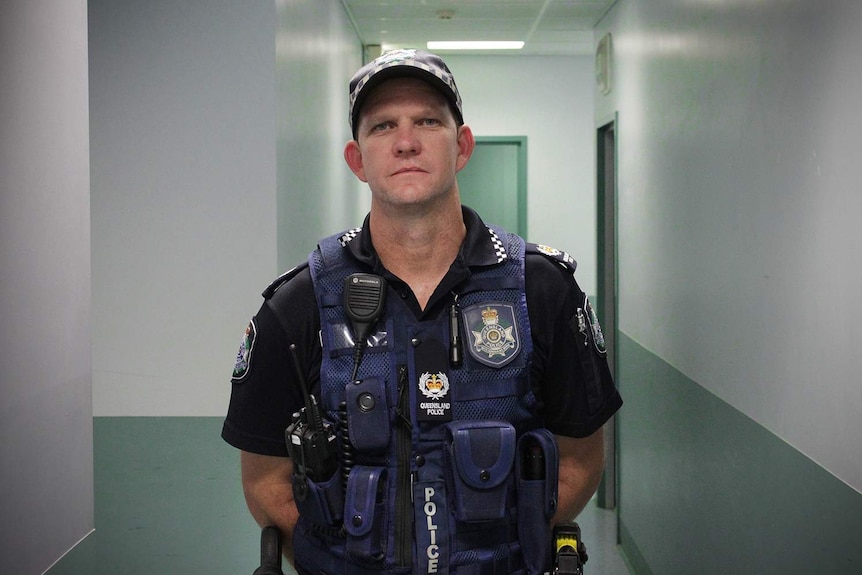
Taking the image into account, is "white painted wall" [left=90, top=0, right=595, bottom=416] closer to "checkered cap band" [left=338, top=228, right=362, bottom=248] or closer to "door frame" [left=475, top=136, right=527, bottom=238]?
"checkered cap band" [left=338, top=228, right=362, bottom=248]

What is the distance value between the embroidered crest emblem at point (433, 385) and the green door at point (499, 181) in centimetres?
542

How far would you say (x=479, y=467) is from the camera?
58.0 inches

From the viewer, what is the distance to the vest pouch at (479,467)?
1.47 m

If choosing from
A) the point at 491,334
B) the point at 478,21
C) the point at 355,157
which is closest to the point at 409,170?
the point at 355,157

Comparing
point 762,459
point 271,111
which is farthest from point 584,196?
point 762,459

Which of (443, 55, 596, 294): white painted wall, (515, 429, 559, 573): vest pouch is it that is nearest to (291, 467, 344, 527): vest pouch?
(515, 429, 559, 573): vest pouch

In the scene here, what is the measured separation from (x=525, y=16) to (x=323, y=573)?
4.33 meters

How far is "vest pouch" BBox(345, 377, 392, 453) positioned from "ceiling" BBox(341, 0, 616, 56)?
366 cm

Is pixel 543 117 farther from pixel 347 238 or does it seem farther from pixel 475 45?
pixel 347 238

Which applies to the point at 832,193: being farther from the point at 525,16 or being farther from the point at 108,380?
the point at 525,16

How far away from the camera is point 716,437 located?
2562 millimetres

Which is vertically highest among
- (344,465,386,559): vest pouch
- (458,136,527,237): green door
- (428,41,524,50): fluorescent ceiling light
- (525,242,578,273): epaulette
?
(428,41,524,50): fluorescent ceiling light

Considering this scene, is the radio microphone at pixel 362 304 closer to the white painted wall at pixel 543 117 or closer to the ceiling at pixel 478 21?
the ceiling at pixel 478 21

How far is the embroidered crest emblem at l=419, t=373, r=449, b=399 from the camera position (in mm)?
1534
